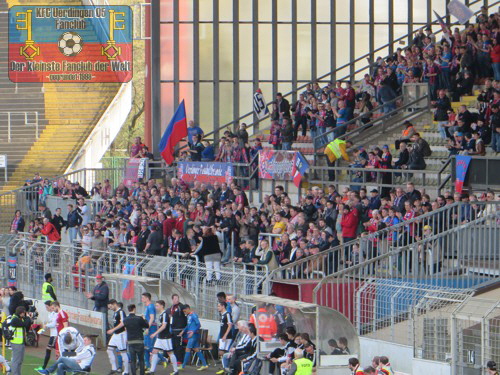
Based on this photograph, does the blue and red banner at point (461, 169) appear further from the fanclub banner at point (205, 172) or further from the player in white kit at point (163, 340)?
the fanclub banner at point (205, 172)

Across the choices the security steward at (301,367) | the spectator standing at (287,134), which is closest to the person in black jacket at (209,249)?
the spectator standing at (287,134)

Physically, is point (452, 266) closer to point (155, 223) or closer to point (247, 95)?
point (155, 223)

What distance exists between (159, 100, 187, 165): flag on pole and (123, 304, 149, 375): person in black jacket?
52.6ft

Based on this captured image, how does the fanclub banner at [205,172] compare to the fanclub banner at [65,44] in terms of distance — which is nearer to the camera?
the fanclub banner at [205,172]

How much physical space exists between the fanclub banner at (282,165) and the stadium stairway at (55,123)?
18501 millimetres

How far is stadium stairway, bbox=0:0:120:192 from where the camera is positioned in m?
51.9

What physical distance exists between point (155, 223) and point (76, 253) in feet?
7.04

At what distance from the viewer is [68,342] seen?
23.5 m

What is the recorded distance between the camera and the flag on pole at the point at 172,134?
39.4 metres

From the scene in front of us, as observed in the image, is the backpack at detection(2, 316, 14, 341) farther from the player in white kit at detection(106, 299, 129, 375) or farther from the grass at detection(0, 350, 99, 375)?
the player in white kit at detection(106, 299, 129, 375)

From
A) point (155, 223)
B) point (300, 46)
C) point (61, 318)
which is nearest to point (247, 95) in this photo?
point (300, 46)

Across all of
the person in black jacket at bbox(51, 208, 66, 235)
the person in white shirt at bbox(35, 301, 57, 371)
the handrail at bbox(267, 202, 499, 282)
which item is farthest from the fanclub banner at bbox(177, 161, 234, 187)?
the person in white shirt at bbox(35, 301, 57, 371)

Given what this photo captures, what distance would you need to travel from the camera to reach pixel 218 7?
44906 millimetres

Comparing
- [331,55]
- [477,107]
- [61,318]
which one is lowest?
[61,318]
